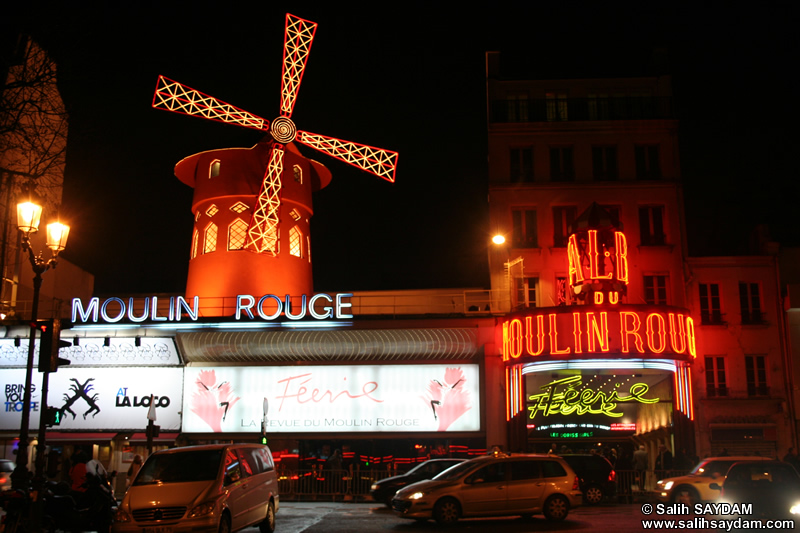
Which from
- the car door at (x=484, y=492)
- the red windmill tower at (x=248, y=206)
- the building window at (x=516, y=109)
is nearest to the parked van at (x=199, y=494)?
the car door at (x=484, y=492)

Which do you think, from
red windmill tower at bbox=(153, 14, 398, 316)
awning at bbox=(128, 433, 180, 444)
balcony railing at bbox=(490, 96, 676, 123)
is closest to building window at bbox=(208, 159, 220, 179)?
red windmill tower at bbox=(153, 14, 398, 316)

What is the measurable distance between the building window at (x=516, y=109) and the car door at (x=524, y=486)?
12.8 m

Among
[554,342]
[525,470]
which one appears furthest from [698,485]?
[554,342]

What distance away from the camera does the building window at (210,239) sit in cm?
2358

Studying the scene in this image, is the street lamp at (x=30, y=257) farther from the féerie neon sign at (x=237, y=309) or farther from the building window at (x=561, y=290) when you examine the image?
the building window at (x=561, y=290)

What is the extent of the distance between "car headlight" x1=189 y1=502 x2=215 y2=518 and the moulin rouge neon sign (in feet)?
37.8

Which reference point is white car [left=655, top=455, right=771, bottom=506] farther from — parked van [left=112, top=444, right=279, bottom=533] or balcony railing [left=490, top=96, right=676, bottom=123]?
balcony railing [left=490, top=96, right=676, bottom=123]

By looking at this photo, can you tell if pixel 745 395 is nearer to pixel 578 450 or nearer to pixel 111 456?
pixel 578 450

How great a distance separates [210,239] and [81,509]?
1312 cm

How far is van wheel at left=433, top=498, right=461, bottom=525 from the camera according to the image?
12859 millimetres

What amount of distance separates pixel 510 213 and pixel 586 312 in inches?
170

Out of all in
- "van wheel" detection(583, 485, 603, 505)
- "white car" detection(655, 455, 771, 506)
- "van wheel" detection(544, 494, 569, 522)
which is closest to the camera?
"van wheel" detection(544, 494, 569, 522)

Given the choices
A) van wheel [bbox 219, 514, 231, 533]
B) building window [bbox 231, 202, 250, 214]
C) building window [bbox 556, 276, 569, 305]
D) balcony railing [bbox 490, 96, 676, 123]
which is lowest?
van wheel [bbox 219, 514, 231, 533]

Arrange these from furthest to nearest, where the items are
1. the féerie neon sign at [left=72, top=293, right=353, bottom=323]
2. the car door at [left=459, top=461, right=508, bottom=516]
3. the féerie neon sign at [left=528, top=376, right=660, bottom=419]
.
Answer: the féerie neon sign at [left=72, top=293, right=353, bottom=323], the féerie neon sign at [left=528, top=376, right=660, bottom=419], the car door at [left=459, top=461, right=508, bottom=516]
